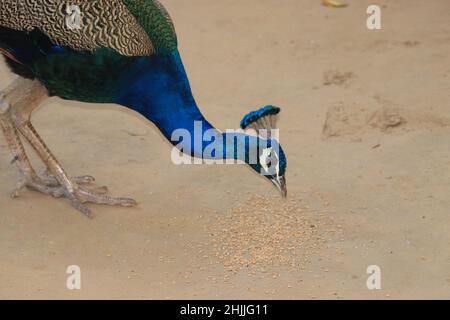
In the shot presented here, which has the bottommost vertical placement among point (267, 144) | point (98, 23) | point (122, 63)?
point (267, 144)

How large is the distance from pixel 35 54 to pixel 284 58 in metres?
2.45

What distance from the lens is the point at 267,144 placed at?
3480mm

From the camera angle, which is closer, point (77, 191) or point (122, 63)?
point (122, 63)

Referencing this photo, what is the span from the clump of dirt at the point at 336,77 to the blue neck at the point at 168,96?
187 cm

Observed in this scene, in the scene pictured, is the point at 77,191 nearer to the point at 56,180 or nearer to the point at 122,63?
the point at 56,180

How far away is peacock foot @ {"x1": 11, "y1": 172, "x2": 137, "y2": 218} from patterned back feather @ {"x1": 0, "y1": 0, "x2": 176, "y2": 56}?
33.4 inches

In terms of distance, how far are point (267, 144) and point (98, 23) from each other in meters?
0.90

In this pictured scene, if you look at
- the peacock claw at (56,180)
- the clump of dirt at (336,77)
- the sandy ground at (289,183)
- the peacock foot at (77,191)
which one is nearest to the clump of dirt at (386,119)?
the sandy ground at (289,183)

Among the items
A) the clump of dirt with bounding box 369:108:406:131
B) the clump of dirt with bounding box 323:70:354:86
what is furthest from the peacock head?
the clump of dirt with bounding box 323:70:354:86

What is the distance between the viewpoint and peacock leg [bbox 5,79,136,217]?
3.95 meters

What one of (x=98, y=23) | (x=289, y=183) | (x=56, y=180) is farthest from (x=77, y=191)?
(x=289, y=183)

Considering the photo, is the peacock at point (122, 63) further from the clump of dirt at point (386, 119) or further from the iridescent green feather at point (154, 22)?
the clump of dirt at point (386, 119)

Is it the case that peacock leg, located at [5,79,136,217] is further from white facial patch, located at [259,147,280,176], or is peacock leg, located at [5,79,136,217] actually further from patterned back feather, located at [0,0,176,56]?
white facial patch, located at [259,147,280,176]
